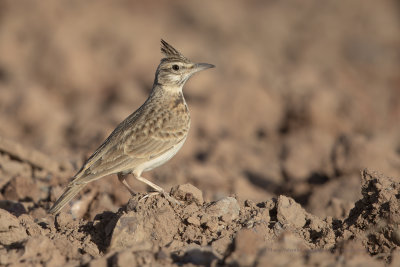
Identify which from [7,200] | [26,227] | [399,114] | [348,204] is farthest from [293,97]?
[26,227]

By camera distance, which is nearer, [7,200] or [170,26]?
[7,200]

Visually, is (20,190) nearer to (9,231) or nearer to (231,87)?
(9,231)

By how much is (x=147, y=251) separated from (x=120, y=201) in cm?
281

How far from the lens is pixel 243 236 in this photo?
3854 millimetres

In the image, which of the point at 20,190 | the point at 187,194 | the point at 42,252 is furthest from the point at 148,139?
the point at 42,252

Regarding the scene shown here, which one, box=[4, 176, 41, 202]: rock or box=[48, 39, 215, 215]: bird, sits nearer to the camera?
box=[48, 39, 215, 215]: bird

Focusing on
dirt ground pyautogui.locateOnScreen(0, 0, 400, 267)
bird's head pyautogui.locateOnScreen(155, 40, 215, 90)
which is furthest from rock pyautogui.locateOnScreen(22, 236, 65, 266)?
bird's head pyautogui.locateOnScreen(155, 40, 215, 90)

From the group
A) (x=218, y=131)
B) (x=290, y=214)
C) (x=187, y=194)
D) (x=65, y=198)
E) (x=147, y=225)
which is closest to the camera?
(x=147, y=225)

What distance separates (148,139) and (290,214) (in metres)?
1.74

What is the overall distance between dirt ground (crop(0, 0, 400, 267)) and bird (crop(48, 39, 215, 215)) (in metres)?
0.44

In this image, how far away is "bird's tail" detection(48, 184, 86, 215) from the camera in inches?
205

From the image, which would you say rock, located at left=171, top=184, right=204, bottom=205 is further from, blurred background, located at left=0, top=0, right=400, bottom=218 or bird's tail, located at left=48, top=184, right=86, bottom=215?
bird's tail, located at left=48, top=184, right=86, bottom=215

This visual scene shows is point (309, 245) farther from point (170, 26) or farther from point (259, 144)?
point (170, 26)

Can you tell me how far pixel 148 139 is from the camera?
5.92 metres
